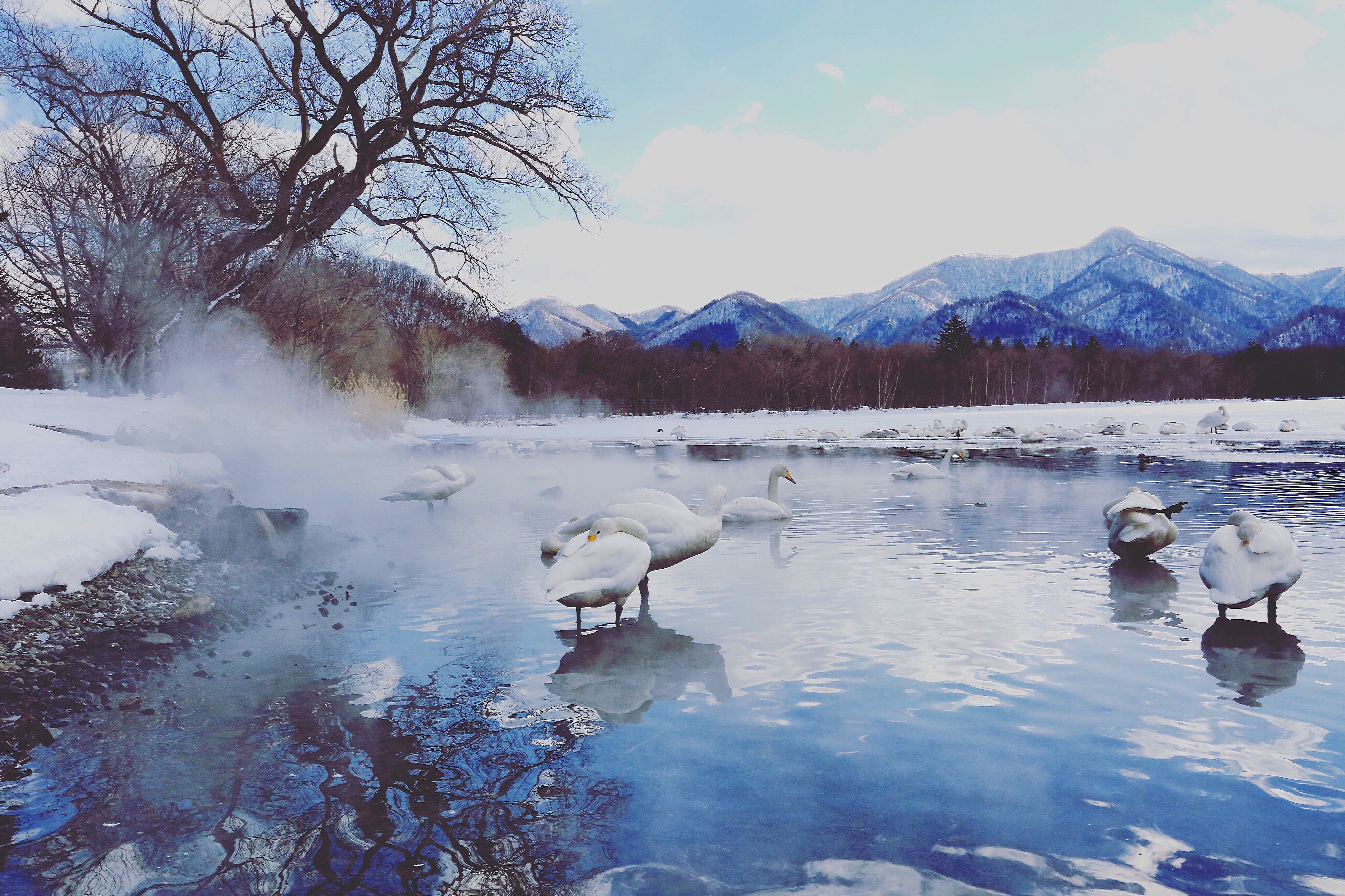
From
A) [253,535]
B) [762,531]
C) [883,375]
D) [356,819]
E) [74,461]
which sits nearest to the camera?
[356,819]

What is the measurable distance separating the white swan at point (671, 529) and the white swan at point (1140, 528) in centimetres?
412

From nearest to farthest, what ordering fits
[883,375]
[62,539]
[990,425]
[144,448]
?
1. [62,539]
2. [144,448]
3. [990,425]
4. [883,375]

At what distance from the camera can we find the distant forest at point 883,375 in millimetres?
72000

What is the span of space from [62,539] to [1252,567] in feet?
30.2

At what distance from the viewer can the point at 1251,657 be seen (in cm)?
504

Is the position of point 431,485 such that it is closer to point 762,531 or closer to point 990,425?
point 762,531

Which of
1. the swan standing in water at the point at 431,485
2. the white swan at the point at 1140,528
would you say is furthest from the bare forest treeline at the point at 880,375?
the white swan at the point at 1140,528

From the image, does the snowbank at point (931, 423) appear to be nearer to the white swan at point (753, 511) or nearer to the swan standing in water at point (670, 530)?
the white swan at point (753, 511)

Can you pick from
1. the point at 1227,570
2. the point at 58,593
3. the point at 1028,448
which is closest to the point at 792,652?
the point at 1227,570

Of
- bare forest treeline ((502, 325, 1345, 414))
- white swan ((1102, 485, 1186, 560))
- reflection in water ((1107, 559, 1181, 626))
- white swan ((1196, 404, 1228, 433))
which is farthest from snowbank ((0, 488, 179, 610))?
bare forest treeline ((502, 325, 1345, 414))

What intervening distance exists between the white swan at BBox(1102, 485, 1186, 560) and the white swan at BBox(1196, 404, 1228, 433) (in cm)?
2709

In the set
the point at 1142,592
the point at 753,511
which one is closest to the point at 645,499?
the point at 753,511

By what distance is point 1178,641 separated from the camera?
17.7ft

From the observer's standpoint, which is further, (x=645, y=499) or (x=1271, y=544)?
(x=645, y=499)
